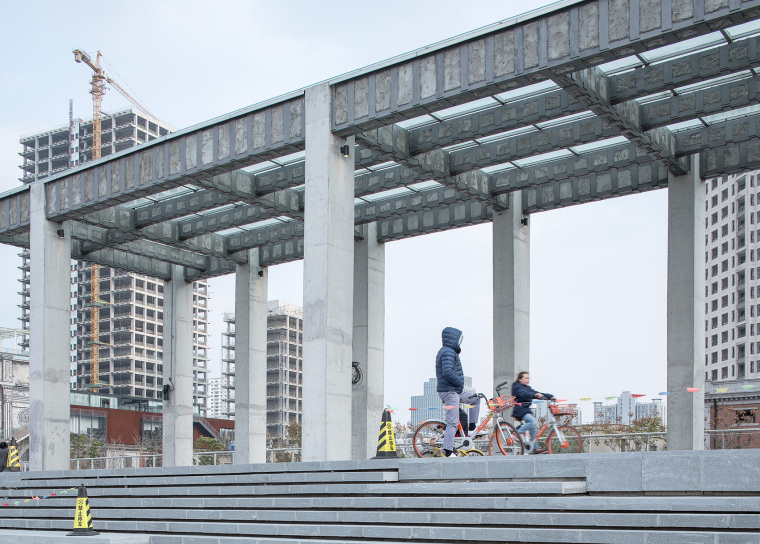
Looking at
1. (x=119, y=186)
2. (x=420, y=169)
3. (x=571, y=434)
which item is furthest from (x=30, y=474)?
(x=571, y=434)

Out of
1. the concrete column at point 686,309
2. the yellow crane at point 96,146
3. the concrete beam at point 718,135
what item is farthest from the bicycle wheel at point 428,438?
the yellow crane at point 96,146

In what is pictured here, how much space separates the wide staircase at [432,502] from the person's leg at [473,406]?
1952mm

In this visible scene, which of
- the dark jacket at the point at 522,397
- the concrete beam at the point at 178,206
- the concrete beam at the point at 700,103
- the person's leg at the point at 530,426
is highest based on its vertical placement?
the concrete beam at the point at 700,103

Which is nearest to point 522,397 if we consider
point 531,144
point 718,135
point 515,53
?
point 515,53

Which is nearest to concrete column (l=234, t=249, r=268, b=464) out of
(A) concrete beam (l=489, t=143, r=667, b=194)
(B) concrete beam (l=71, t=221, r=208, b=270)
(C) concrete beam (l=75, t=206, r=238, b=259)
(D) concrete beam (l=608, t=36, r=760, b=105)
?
(C) concrete beam (l=75, t=206, r=238, b=259)

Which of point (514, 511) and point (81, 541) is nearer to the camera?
point (514, 511)

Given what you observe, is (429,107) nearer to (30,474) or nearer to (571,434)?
(571,434)

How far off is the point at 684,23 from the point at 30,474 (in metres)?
21.2

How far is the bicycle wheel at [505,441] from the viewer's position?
56.3 ft

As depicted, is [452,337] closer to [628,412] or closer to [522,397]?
[522,397]

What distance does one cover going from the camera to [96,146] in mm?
151875

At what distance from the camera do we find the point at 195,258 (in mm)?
39938

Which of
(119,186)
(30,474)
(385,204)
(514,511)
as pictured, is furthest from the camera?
(385,204)

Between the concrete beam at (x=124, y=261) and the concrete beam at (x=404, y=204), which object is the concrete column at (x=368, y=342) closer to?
the concrete beam at (x=404, y=204)
